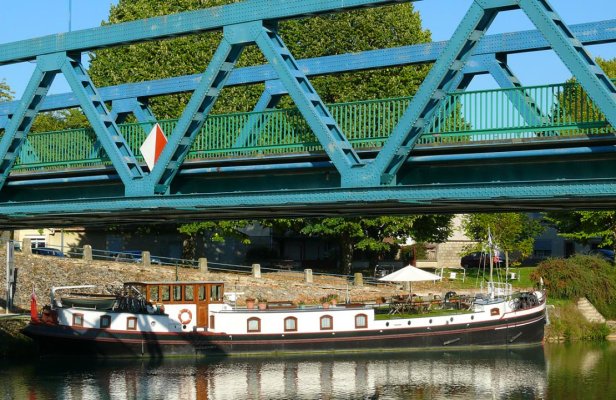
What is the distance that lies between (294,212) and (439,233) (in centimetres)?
4051

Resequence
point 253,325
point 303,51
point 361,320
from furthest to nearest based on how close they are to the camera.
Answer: point 303,51 → point 361,320 → point 253,325

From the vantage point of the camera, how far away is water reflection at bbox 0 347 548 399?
37688 millimetres

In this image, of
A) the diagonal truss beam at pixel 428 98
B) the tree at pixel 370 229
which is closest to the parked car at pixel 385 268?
the tree at pixel 370 229

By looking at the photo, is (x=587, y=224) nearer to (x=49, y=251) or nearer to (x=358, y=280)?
(x=358, y=280)

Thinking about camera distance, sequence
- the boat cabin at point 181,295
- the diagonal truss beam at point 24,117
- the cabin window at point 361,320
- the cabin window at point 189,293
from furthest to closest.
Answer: the cabin window at point 361,320
the cabin window at point 189,293
the boat cabin at point 181,295
the diagonal truss beam at point 24,117

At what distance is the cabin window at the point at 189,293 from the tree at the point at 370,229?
11.9 metres

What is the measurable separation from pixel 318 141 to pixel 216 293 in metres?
28.9

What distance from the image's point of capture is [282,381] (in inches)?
1622

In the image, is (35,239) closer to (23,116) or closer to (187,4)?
(187,4)

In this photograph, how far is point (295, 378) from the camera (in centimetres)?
4188

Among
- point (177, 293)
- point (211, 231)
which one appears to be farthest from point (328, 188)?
point (211, 231)

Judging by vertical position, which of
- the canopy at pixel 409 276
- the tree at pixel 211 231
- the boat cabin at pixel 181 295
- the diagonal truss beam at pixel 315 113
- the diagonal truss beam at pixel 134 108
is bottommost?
the boat cabin at pixel 181 295

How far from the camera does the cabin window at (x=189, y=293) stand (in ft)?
157

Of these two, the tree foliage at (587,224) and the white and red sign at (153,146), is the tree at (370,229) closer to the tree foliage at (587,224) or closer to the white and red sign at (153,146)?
the tree foliage at (587,224)
